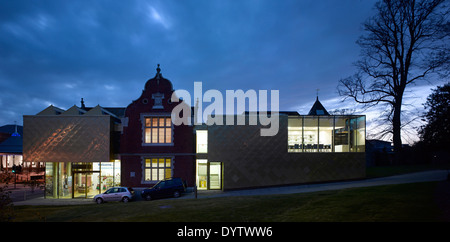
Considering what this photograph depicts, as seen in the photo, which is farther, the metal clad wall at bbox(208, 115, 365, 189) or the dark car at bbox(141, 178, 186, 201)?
the metal clad wall at bbox(208, 115, 365, 189)

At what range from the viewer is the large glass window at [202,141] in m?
22.3

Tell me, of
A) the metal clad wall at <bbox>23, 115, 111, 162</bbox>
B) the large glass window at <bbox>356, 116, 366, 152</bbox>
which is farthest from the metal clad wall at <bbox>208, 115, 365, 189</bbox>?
the metal clad wall at <bbox>23, 115, 111, 162</bbox>

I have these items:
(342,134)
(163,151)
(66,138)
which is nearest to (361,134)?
(342,134)

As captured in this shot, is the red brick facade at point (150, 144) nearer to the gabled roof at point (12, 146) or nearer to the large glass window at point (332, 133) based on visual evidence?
the large glass window at point (332, 133)

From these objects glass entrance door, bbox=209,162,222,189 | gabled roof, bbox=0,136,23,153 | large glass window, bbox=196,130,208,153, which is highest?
large glass window, bbox=196,130,208,153

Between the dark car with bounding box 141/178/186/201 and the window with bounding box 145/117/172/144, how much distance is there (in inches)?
165

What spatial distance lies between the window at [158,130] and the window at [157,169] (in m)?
1.70

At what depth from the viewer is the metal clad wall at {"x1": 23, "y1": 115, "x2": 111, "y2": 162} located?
2116 cm

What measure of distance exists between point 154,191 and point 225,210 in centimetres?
1012

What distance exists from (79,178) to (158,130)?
8.26 meters

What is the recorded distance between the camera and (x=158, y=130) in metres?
22.1

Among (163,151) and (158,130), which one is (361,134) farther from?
(158,130)

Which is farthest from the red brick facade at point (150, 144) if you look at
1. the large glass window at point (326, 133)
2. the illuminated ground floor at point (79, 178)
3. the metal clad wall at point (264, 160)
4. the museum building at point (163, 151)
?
the large glass window at point (326, 133)

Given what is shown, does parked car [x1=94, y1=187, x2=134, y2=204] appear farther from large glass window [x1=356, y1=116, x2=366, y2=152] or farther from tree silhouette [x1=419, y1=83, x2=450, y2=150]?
tree silhouette [x1=419, y1=83, x2=450, y2=150]
